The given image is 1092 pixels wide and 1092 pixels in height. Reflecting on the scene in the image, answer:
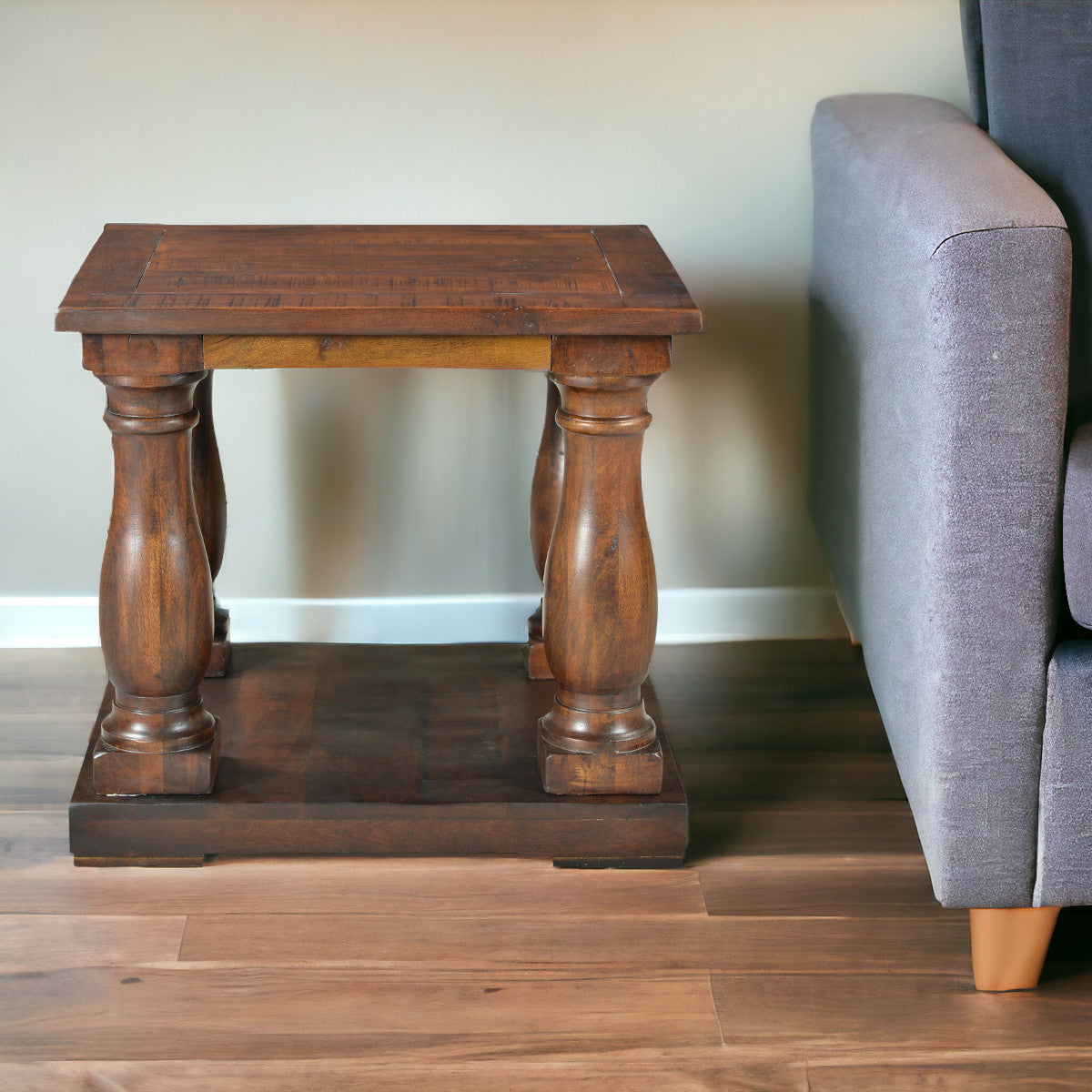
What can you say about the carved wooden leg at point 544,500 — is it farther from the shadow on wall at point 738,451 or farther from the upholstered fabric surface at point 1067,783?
the upholstered fabric surface at point 1067,783

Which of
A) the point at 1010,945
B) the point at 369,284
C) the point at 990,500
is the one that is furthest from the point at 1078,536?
the point at 369,284

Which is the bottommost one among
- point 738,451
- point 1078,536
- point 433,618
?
point 433,618

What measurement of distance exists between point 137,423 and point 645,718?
550 millimetres

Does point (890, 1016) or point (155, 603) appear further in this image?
point (155, 603)

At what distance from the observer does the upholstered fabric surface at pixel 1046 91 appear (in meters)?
1.22

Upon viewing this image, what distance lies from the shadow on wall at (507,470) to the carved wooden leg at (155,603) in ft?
1.58

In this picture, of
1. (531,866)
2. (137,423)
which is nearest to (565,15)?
(137,423)

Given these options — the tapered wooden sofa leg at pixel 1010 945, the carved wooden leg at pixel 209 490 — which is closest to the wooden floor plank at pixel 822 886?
the tapered wooden sofa leg at pixel 1010 945

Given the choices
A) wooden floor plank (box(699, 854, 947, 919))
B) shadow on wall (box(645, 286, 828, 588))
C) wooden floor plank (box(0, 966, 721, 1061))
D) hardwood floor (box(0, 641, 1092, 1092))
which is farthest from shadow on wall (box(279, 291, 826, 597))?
wooden floor plank (box(0, 966, 721, 1061))

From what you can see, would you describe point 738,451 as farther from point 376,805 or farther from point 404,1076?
point 404,1076

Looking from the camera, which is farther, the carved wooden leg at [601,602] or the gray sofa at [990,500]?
the carved wooden leg at [601,602]

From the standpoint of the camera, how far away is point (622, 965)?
44.3 inches

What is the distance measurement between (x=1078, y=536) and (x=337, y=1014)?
689 mm

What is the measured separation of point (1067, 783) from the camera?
3.35 ft
